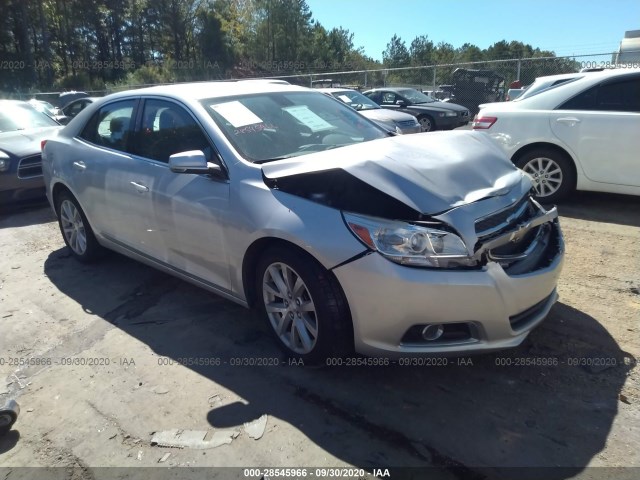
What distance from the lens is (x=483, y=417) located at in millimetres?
2545

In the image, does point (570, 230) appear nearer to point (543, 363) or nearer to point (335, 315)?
point (543, 363)

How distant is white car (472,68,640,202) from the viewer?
18.1ft

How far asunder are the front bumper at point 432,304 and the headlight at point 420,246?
0.05 meters

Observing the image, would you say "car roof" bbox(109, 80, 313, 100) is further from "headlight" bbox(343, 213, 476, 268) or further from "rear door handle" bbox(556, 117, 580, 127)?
"rear door handle" bbox(556, 117, 580, 127)

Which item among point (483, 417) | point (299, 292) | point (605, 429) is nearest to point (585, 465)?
point (605, 429)

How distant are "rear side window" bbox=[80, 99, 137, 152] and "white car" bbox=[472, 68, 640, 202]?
4485 millimetres

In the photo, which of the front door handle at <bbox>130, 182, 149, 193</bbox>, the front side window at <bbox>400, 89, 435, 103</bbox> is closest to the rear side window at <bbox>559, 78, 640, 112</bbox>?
the front door handle at <bbox>130, 182, 149, 193</bbox>

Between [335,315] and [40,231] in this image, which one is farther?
[40,231]

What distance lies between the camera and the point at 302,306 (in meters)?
2.89

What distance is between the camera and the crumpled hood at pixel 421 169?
2660 millimetres

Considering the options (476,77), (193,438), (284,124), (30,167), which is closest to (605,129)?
(284,124)

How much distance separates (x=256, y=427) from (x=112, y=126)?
3.11m

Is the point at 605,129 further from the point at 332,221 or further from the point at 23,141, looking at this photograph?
the point at 23,141

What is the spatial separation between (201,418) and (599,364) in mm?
2362
